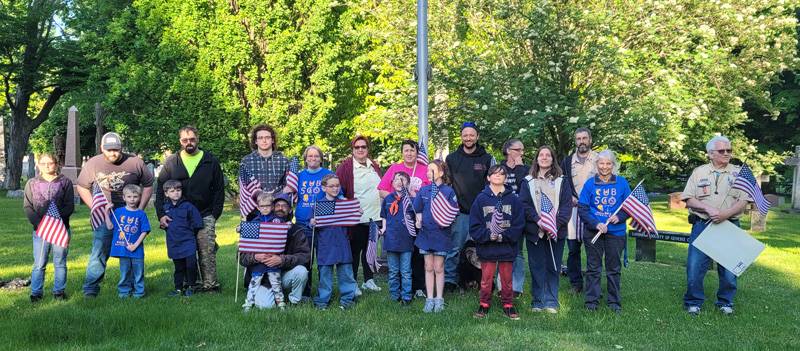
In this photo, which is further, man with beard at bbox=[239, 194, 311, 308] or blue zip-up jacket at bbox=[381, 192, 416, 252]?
blue zip-up jacket at bbox=[381, 192, 416, 252]

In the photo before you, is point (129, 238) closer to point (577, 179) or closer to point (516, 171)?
point (516, 171)

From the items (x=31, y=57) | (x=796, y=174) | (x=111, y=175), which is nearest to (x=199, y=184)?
(x=111, y=175)

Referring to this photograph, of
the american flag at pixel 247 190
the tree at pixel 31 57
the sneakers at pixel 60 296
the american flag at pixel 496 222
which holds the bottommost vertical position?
the sneakers at pixel 60 296

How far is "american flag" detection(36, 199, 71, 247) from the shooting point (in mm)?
6863

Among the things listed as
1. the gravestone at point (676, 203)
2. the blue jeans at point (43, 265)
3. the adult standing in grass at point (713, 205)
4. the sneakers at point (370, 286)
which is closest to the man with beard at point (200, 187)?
the blue jeans at point (43, 265)

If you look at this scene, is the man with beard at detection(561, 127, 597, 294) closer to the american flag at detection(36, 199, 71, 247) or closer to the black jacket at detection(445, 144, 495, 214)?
the black jacket at detection(445, 144, 495, 214)

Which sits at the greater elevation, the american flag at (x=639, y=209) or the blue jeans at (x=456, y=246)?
the american flag at (x=639, y=209)

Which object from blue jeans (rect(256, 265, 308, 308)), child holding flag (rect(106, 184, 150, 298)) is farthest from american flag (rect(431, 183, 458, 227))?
child holding flag (rect(106, 184, 150, 298))

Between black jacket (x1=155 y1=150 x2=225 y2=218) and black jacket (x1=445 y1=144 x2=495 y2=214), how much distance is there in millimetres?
2805

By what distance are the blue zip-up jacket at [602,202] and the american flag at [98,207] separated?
17.0 ft

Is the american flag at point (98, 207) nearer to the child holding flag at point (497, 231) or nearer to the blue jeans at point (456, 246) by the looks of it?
the blue jeans at point (456, 246)

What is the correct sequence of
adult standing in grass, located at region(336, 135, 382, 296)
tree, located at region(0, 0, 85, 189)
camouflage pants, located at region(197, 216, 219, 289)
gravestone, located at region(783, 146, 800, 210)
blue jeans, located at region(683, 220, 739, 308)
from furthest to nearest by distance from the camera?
tree, located at region(0, 0, 85, 189) < gravestone, located at region(783, 146, 800, 210) < adult standing in grass, located at region(336, 135, 382, 296) < camouflage pants, located at region(197, 216, 219, 289) < blue jeans, located at region(683, 220, 739, 308)

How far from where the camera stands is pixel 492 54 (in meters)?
16.3

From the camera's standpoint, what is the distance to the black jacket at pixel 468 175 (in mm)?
7391
